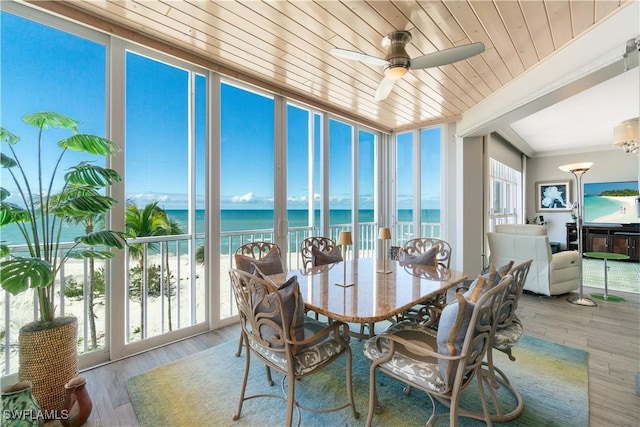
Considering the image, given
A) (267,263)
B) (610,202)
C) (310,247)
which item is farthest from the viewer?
(610,202)

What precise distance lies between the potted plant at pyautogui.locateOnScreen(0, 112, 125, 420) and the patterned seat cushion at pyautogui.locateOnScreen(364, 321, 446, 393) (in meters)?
1.84

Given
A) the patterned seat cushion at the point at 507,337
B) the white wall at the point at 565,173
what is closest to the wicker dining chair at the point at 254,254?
the patterned seat cushion at the point at 507,337

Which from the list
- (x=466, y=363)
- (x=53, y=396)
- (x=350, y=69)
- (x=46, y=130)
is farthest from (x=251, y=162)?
(x=466, y=363)

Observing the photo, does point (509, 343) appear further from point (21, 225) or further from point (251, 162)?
point (21, 225)

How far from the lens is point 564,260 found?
388cm

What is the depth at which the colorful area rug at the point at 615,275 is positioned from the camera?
456cm

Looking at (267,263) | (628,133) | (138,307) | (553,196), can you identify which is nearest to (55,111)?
(138,307)

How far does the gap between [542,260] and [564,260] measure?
1.08 ft

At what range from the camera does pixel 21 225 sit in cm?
187

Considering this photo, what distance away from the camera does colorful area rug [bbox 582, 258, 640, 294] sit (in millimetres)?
4558

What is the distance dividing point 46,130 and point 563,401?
433 centimetres

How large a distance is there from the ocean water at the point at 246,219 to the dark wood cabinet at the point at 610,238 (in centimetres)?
523

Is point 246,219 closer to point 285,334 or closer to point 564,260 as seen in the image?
point 285,334

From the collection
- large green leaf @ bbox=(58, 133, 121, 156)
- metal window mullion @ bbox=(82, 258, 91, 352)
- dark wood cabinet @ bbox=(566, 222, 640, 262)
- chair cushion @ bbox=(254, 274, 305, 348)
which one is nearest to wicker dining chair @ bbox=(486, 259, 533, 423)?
chair cushion @ bbox=(254, 274, 305, 348)
